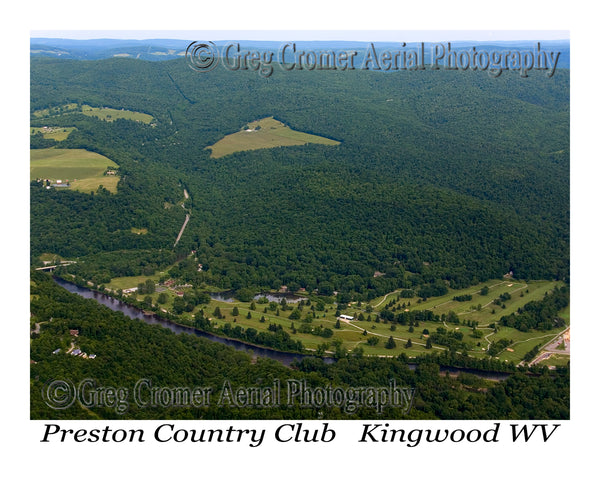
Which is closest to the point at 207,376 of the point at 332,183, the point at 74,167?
the point at 332,183

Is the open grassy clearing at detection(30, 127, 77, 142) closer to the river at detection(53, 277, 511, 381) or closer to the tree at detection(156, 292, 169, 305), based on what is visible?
the river at detection(53, 277, 511, 381)

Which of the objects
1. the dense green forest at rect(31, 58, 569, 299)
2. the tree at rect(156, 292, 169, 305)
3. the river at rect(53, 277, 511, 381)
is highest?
the dense green forest at rect(31, 58, 569, 299)

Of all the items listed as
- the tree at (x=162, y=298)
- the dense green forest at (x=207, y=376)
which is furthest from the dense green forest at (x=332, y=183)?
the dense green forest at (x=207, y=376)

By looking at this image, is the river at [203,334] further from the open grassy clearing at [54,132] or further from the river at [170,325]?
the open grassy clearing at [54,132]

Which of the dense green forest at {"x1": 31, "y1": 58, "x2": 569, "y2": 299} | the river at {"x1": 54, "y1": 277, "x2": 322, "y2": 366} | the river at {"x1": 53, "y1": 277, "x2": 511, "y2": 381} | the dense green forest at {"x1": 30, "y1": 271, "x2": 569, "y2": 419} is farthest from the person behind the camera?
the dense green forest at {"x1": 31, "y1": 58, "x2": 569, "y2": 299}

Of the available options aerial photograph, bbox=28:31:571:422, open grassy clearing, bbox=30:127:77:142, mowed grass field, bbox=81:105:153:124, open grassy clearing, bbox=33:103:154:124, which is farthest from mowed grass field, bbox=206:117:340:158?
open grassy clearing, bbox=30:127:77:142

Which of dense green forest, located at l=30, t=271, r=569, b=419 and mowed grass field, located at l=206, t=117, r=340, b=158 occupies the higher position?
mowed grass field, located at l=206, t=117, r=340, b=158

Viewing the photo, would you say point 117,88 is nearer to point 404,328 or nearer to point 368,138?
point 368,138
